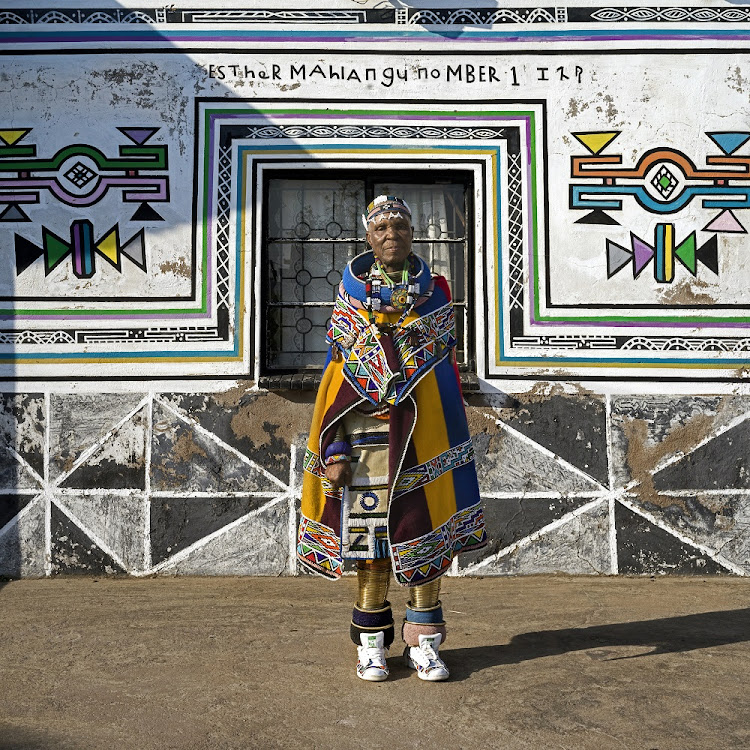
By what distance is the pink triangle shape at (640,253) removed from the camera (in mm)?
5238

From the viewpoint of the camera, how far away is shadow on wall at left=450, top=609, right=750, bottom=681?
3.53 m

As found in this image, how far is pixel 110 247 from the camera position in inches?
206

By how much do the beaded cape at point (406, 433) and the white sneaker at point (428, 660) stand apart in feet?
0.86

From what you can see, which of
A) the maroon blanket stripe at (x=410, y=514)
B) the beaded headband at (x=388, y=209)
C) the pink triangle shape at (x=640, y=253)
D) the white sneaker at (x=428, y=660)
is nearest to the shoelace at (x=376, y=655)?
the white sneaker at (x=428, y=660)

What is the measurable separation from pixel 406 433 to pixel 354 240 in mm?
2427

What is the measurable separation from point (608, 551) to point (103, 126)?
4.05 metres

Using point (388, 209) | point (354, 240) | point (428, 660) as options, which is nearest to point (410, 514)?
point (428, 660)

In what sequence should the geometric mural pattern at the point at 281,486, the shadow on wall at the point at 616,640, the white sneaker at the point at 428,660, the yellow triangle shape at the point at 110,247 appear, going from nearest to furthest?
the white sneaker at the point at 428,660
the shadow on wall at the point at 616,640
the geometric mural pattern at the point at 281,486
the yellow triangle shape at the point at 110,247

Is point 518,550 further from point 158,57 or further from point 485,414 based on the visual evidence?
point 158,57

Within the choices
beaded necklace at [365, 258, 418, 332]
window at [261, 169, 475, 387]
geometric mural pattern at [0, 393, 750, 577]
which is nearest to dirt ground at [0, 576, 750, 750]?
geometric mural pattern at [0, 393, 750, 577]

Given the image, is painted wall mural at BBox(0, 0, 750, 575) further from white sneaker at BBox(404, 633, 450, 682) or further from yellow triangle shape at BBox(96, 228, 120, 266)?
white sneaker at BBox(404, 633, 450, 682)

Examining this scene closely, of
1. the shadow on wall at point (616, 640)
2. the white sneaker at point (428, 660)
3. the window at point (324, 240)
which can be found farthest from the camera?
the window at point (324, 240)

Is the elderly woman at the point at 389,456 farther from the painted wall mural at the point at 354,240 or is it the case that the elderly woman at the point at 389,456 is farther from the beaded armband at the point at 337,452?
the painted wall mural at the point at 354,240

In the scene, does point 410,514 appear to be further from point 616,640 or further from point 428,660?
point 616,640
